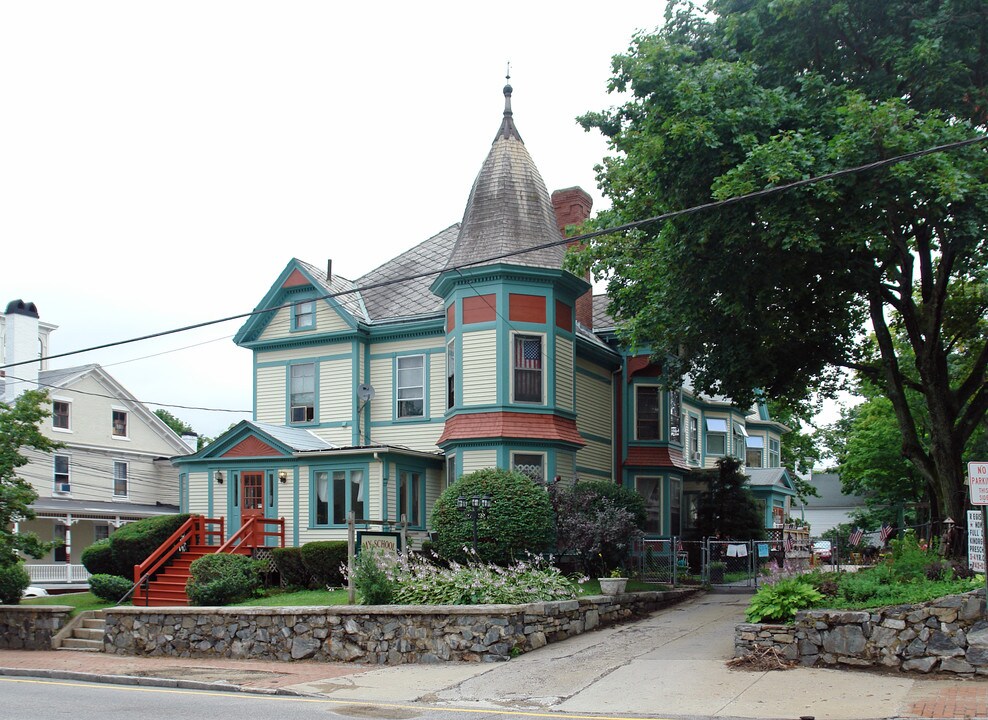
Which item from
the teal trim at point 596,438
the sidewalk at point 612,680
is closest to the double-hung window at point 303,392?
the teal trim at point 596,438

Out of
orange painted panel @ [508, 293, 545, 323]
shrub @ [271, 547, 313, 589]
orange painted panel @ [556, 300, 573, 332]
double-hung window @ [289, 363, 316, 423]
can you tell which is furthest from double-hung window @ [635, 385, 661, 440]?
shrub @ [271, 547, 313, 589]

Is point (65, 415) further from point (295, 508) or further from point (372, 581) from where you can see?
point (372, 581)

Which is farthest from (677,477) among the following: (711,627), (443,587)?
(443,587)

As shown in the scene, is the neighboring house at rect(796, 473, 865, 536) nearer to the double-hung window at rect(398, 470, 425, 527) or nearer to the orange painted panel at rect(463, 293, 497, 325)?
the double-hung window at rect(398, 470, 425, 527)

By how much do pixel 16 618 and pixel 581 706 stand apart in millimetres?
14116

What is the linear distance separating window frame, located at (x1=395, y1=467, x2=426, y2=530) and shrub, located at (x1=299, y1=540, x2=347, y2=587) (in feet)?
10.7

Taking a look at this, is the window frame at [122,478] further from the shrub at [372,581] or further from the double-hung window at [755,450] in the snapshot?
the shrub at [372,581]

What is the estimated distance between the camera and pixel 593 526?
21.7 metres

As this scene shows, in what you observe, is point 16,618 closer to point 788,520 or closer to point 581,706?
point 581,706

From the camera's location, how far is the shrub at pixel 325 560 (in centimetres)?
2162

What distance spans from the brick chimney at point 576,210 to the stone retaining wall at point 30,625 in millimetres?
16076

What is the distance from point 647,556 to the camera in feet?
82.5

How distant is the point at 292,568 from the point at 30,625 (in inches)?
217

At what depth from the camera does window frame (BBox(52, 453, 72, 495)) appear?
4191 centimetres
